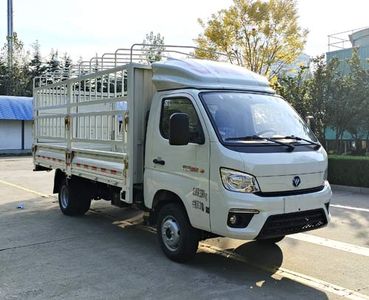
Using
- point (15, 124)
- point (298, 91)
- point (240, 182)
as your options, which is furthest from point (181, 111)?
point (15, 124)

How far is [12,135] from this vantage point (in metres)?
31.8

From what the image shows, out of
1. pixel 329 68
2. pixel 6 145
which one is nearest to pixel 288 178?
pixel 329 68

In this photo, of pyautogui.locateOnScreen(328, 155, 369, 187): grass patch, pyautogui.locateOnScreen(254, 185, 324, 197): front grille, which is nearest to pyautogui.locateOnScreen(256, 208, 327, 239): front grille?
pyautogui.locateOnScreen(254, 185, 324, 197): front grille

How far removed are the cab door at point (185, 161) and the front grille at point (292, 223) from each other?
704mm

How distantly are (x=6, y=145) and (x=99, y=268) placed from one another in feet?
91.7

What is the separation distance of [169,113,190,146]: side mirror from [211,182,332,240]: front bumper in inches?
33.8

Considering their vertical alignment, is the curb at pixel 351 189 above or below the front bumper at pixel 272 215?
below

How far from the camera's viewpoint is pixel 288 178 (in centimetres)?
535

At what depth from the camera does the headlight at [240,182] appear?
515 centimetres

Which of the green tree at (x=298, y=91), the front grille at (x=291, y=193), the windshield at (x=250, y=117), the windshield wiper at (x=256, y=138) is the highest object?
the green tree at (x=298, y=91)

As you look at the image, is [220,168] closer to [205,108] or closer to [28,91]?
[205,108]

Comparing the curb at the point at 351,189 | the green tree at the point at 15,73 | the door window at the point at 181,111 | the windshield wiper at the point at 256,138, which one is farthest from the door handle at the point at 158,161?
the green tree at the point at 15,73

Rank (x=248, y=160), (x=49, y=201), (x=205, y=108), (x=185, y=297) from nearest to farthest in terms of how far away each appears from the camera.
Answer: (x=185, y=297)
(x=248, y=160)
(x=205, y=108)
(x=49, y=201)

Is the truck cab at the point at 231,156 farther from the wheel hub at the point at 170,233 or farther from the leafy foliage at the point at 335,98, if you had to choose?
the leafy foliage at the point at 335,98
